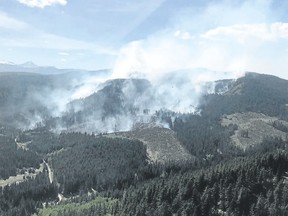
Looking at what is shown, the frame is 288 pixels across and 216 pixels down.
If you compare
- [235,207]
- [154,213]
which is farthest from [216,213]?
[154,213]

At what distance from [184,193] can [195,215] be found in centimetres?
1528

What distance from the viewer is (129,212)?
197m

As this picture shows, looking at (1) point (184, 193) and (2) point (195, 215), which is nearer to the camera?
(2) point (195, 215)

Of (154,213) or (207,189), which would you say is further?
(207,189)

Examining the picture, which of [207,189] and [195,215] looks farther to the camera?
[207,189]

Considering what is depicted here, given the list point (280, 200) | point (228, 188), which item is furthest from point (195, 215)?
point (280, 200)

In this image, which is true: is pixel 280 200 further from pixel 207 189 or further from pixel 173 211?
pixel 173 211

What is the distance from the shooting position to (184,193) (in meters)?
198

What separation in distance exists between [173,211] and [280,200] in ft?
151

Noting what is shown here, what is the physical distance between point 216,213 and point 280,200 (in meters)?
29.9

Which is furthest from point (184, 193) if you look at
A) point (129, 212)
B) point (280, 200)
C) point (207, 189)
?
point (280, 200)

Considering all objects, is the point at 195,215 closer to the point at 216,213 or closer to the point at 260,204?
the point at 216,213

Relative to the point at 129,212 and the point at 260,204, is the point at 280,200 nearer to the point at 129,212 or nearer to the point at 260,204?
the point at 260,204

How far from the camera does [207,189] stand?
19975 centimetres
